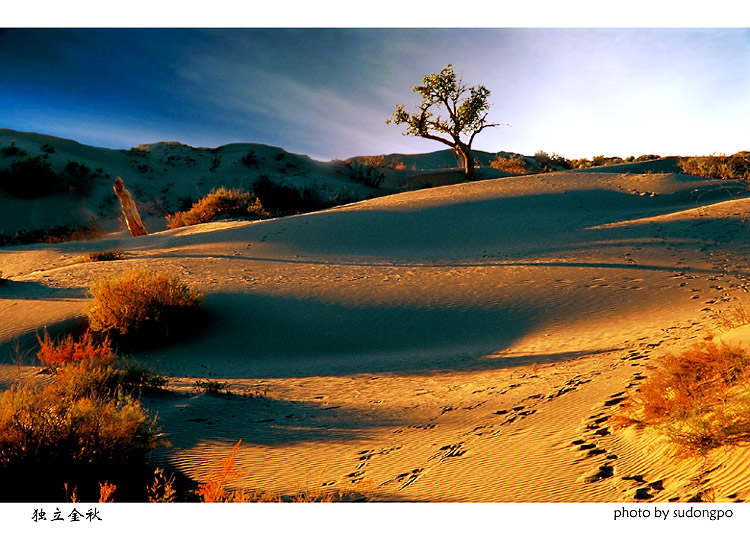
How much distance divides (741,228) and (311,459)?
1306 centimetres

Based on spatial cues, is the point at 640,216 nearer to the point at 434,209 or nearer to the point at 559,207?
the point at 559,207

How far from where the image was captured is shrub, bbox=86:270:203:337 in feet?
32.6

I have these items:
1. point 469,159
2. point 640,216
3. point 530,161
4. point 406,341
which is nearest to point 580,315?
point 406,341

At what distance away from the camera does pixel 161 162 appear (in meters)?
49.7

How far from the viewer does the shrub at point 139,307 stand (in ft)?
32.6

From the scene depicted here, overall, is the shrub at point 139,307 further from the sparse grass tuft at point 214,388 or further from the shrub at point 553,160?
the shrub at point 553,160

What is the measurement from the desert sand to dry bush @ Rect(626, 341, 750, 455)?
15 centimetres

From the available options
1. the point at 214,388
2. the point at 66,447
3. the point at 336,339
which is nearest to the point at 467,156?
the point at 336,339

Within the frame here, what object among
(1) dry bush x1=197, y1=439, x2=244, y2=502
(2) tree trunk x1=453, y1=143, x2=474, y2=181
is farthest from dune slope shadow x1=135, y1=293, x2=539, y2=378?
(2) tree trunk x1=453, y1=143, x2=474, y2=181

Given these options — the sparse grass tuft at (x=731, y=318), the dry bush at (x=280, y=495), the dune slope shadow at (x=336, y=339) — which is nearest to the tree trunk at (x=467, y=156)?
the dune slope shadow at (x=336, y=339)

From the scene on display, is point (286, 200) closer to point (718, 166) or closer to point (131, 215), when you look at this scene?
point (131, 215)

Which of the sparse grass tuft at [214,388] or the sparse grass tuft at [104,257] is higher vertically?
the sparse grass tuft at [104,257]

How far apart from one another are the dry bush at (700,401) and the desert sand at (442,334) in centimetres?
15

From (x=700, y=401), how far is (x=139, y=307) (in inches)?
355
